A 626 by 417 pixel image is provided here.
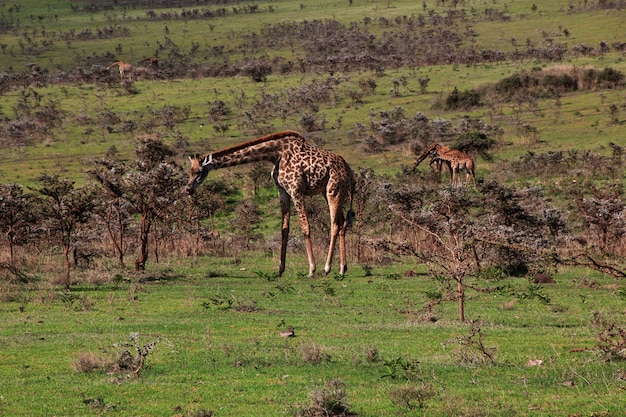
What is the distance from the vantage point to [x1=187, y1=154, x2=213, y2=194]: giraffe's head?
21.7m

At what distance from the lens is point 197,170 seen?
21.8 meters

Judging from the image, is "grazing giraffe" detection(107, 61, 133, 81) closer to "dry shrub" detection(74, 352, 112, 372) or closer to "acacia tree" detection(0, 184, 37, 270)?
"acacia tree" detection(0, 184, 37, 270)

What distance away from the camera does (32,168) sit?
46.2 metres

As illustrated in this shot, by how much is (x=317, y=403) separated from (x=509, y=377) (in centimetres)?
299

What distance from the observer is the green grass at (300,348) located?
1002 centimetres

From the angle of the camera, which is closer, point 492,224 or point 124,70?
point 492,224

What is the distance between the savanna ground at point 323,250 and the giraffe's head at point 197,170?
110 centimetres

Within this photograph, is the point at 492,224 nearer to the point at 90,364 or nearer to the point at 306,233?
the point at 306,233

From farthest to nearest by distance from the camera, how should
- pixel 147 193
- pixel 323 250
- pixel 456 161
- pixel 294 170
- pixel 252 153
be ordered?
pixel 456 161 < pixel 323 250 < pixel 147 193 < pixel 252 153 < pixel 294 170

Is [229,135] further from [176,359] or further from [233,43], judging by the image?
[233,43]

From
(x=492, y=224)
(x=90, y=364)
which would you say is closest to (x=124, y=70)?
(x=492, y=224)

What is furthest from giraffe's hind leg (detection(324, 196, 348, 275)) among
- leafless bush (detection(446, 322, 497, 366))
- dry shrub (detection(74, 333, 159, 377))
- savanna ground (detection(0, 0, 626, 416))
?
dry shrub (detection(74, 333, 159, 377))

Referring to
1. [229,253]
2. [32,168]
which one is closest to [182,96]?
[32,168]

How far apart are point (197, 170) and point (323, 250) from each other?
625 centimetres
